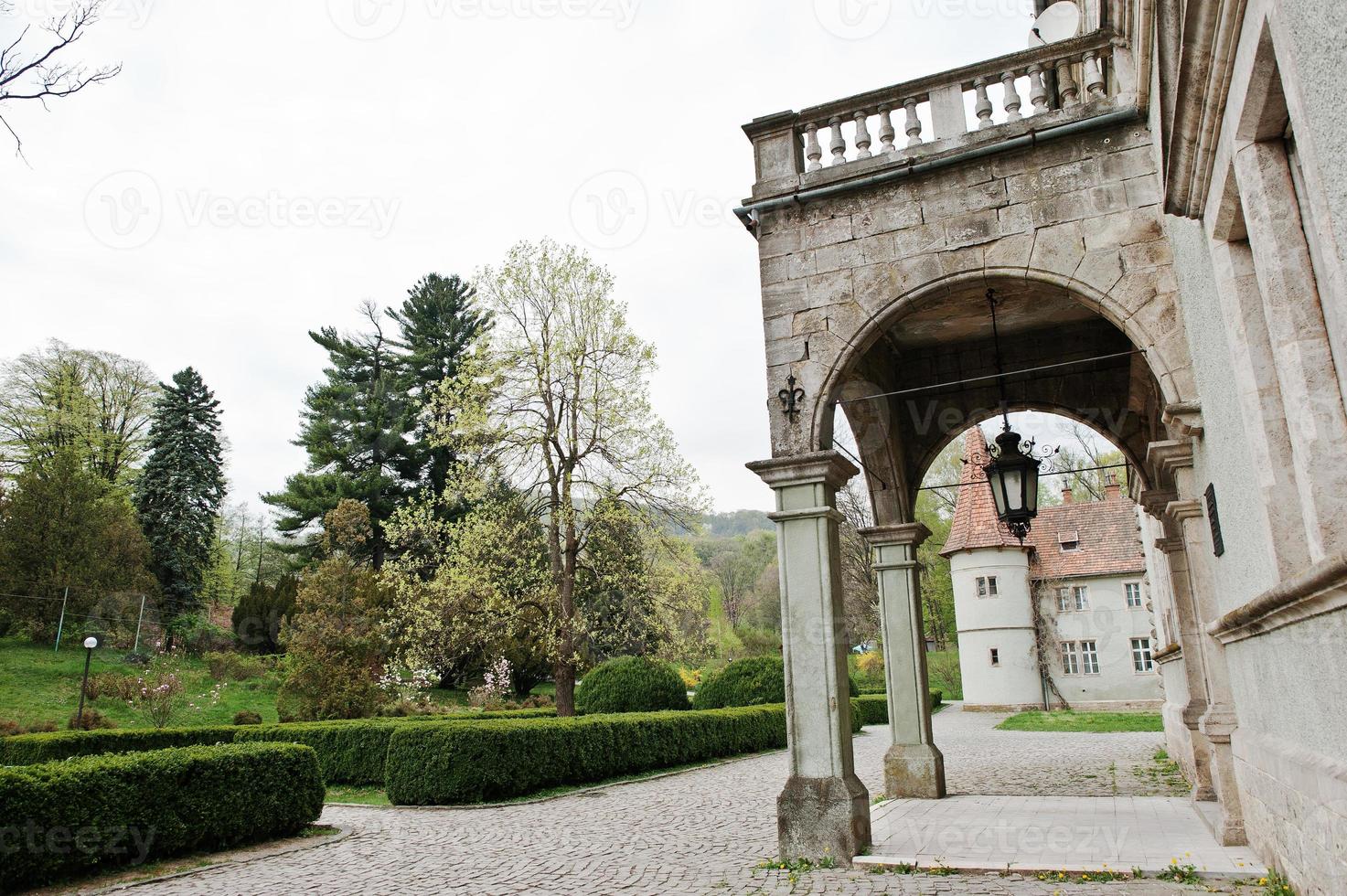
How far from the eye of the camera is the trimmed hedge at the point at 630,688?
644 inches

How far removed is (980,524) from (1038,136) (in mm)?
23857

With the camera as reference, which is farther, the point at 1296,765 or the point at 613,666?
the point at 613,666

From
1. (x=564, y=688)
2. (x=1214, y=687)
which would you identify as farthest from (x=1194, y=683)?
(x=564, y=688)

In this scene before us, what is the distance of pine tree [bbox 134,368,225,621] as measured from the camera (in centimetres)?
3100

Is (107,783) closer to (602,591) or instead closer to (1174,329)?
(1174,329)

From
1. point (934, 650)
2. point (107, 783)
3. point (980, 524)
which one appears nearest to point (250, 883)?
point (107, 783)

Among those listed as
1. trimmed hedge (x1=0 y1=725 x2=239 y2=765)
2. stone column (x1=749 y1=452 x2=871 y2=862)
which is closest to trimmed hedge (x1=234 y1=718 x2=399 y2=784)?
trimmed hedge (x1=0 y1=725 x2=239 y2=765)

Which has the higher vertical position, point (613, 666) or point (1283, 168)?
point (1283, 168)

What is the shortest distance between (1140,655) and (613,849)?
1026 inches

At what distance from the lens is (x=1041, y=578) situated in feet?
92.6

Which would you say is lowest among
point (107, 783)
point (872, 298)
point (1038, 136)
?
point (107, 783)

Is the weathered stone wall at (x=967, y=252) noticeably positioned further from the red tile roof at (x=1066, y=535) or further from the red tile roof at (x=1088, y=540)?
the red tile roof at (x=1088, y=540)

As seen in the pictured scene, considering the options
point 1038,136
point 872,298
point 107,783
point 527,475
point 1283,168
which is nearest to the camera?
point 1283,168

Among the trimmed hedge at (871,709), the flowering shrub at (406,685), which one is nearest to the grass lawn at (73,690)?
the flowering shrub at (406,685)
